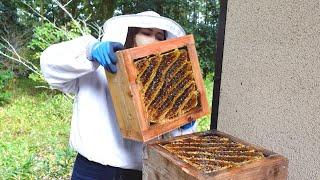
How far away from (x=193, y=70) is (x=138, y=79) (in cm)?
24

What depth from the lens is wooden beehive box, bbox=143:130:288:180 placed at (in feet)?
3.55

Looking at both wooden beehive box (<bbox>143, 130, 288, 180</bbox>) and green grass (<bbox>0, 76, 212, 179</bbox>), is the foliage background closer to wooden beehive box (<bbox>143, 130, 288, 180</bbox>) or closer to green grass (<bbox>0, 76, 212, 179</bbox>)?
green grass (<bbox>0, 76, 212, 179</bbox>)

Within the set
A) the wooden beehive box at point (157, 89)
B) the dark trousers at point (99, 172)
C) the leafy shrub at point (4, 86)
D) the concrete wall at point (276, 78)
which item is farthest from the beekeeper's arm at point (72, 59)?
the leafy shrub at point (4, 86)

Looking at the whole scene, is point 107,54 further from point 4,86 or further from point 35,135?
point 4,86

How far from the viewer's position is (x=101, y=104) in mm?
1621

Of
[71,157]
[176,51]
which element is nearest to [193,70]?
[176,51]

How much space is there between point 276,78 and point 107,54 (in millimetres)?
666

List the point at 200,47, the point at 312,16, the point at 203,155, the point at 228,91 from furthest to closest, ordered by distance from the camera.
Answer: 1. the point at 200,47
2. the point at 228,91
3. the point at 312,16
4. the point at 203,155

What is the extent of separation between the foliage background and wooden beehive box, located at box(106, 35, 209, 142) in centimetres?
286

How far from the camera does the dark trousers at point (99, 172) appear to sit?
166 cm

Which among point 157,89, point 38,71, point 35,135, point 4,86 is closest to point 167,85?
point 157,89

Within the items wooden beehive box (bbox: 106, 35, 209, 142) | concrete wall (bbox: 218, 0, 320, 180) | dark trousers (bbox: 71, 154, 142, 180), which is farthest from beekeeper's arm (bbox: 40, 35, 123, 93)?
concrete wall (bbox: 218, 0, 320, 180)

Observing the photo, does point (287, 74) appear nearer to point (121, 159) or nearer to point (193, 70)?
point (193, 70)

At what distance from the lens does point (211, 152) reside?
1.23 m
